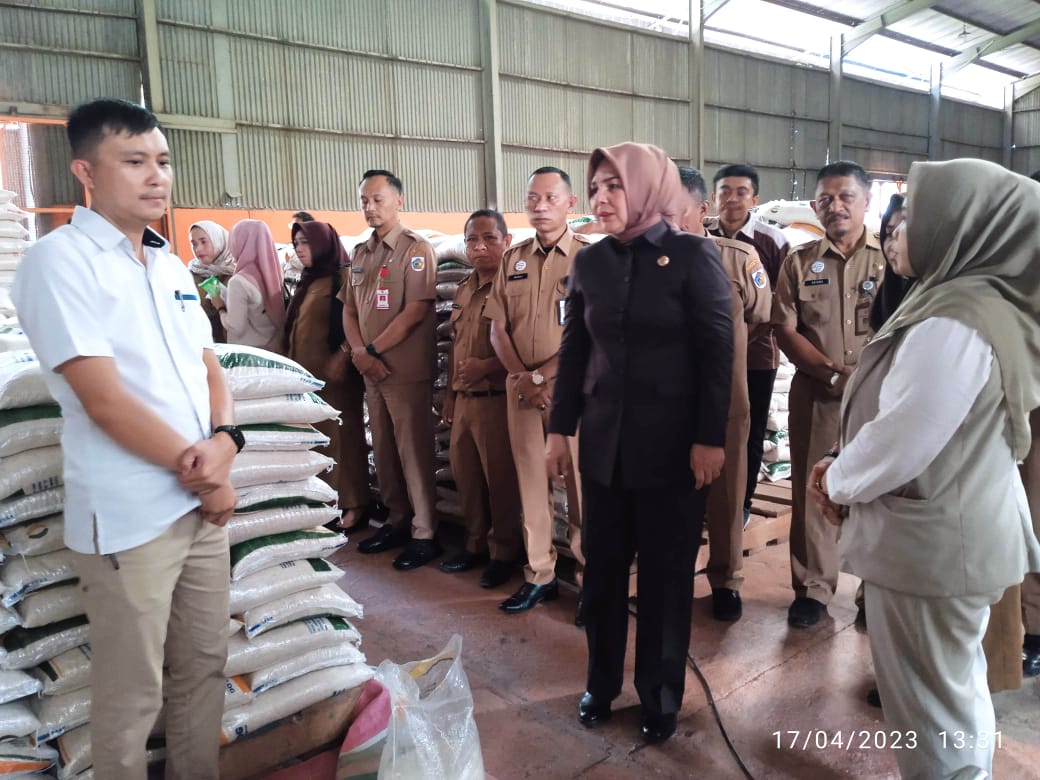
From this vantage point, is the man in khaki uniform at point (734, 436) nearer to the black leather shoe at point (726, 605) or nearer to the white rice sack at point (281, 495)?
the black leather shoe at point (726, 605)

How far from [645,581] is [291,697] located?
0.94m

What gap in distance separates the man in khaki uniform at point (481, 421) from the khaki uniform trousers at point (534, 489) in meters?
0.21

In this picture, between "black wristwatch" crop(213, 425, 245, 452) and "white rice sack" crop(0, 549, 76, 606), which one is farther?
"white rice sack" crop(0, 549, 76, 606)

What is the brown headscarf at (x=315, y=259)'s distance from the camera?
12.2 feet

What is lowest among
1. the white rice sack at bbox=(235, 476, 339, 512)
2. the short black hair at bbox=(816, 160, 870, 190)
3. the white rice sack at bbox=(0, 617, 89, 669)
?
the white rice sack at bbox=(0, 617, 89, 669)

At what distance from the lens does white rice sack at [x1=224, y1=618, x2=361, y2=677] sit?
1848 mm

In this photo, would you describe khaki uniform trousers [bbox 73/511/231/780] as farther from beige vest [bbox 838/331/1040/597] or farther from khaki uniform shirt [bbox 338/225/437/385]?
khaki uniform shirt [bbox 338/225/437/385]

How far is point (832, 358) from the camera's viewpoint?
261 centimetres

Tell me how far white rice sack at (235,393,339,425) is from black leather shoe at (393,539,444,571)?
4.04 feet

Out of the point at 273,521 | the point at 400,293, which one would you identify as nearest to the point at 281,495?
the point at 273,521

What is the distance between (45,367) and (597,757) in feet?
5.09

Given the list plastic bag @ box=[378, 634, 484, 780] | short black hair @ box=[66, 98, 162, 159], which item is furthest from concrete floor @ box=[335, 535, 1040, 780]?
short black hair @ box=[66, 98, 162, 159]

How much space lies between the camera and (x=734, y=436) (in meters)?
2.72

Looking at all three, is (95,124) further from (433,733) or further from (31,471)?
(433,733)
